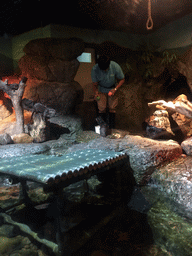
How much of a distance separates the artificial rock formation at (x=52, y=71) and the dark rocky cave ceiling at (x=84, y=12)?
2.17ft

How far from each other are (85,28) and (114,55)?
1955 millimetres

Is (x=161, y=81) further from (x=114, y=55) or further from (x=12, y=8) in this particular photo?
(x=12, y=8)

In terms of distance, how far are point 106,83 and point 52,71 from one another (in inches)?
99.9

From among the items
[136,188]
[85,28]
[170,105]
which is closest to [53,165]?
[136,188]

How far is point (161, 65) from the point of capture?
26.9ft

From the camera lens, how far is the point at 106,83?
562cm

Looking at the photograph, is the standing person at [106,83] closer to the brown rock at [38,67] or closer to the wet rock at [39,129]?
the wet rock at [39,129]

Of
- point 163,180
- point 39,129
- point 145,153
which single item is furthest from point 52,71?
point 163,180

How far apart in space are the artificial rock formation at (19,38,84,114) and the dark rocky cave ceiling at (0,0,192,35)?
66cm

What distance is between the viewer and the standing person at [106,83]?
211 inches

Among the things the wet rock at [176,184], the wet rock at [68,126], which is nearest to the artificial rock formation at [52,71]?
the wet rock at [68,126]

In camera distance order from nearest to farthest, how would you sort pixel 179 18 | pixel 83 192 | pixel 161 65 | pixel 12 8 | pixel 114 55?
pixel 83 192 < pixel 12 8 < pixel 179 18 < pixel 161 65 < pixel 114 55

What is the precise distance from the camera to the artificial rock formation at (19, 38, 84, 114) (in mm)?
7027

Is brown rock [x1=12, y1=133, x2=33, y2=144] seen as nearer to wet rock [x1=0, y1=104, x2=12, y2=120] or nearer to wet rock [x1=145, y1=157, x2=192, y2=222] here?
wet rock [x1=0, y1=104, x2=12, y2=120]
